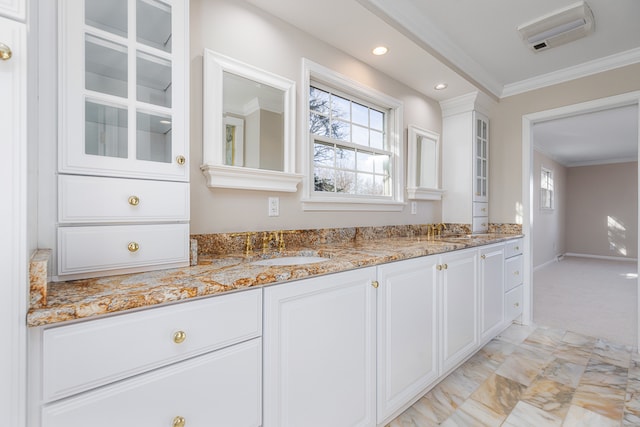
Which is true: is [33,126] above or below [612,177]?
below

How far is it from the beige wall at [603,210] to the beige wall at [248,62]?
820cm

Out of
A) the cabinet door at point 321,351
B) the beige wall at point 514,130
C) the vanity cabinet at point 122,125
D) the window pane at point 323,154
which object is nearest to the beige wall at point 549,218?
the beige wall at point 514,130

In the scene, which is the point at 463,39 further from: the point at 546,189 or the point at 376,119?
the point at 546,189

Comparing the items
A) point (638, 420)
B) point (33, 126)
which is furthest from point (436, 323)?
Result: point (33, 126)

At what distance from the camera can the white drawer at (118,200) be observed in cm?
101

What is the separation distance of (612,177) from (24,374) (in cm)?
1019

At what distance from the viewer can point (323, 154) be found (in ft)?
7.33

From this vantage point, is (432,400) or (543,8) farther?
(543,8)

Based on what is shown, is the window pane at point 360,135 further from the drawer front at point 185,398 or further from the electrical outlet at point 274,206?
the drawer front at point 185,398

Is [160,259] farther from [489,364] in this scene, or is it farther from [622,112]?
[622,112]

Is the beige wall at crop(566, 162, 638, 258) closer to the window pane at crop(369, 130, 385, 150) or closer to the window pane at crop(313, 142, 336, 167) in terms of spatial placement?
the window pane at crop(369, 130, 385, 150)

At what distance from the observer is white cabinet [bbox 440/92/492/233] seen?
3086 millimetres

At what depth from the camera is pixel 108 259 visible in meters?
1.06

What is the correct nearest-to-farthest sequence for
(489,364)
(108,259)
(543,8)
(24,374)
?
(24,374) < (108,259) < (543,8) < (489,364)
